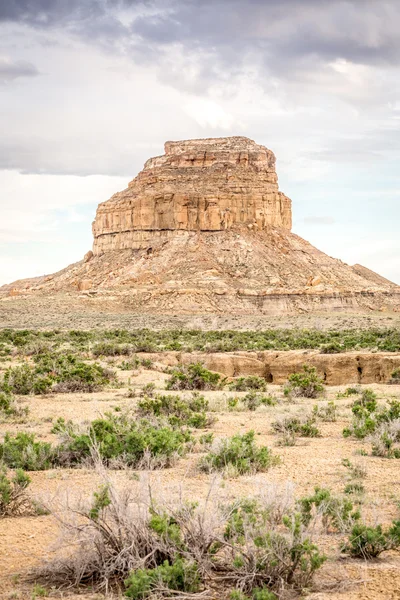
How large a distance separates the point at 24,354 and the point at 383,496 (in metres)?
→ 20.6

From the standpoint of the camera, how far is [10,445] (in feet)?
28.9

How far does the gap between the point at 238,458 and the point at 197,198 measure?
82366 mm

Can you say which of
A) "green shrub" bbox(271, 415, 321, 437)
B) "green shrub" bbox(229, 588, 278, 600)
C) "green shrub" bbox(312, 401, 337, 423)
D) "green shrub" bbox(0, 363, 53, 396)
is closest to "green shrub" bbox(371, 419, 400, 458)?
"green shrub" bbox(271, 415, 321, 437)

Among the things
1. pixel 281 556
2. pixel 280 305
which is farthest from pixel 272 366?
pixel 280 305

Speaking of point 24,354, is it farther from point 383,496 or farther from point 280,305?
point 280,305

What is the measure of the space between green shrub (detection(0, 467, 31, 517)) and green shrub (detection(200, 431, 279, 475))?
88.3 inches

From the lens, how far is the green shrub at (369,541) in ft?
17.4

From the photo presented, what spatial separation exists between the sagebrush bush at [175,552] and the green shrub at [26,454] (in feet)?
11.0

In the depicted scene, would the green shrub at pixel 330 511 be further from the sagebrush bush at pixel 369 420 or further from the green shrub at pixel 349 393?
the green shrub at pixel 349 393

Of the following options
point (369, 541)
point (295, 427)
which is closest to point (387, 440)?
point (295, 427)

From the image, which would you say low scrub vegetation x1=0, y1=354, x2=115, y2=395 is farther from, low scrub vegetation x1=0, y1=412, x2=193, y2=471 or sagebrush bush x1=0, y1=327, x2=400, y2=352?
sagebrush bush x1=0, y1=327, x2=400, y2=352

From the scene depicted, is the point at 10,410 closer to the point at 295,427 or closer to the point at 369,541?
the point at 295,427

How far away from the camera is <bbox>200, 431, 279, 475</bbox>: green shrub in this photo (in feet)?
26.7

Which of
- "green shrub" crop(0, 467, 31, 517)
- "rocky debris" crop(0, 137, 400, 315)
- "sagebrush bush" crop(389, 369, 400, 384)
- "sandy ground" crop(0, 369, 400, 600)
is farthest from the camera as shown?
"rocky debris" crop(0, 137, 400, 315)
